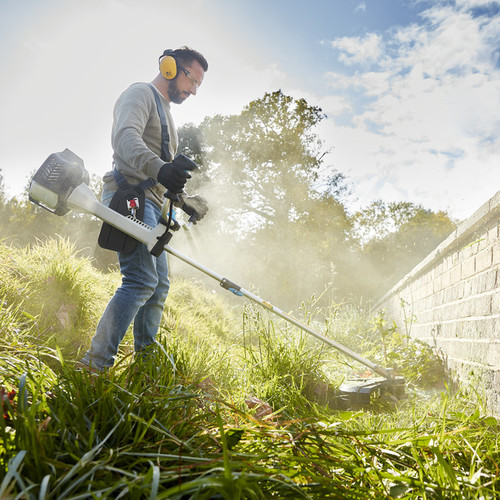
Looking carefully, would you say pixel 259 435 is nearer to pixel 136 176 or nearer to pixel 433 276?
pixel 136 176

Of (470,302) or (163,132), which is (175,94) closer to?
(163,132)

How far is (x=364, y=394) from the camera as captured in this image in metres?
2.38

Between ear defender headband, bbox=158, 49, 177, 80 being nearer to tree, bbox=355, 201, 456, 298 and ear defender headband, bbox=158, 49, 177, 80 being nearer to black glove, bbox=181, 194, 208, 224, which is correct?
black glove, bbox=181, 194, 208, 224

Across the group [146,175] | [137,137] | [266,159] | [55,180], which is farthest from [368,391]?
[266,159]

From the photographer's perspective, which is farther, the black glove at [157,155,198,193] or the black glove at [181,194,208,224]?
the black glove at [181,194,208,224]

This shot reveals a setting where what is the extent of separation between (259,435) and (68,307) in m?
2.49

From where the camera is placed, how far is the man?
1943 mm

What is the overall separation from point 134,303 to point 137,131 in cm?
99

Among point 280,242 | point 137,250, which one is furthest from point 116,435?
point 280,242

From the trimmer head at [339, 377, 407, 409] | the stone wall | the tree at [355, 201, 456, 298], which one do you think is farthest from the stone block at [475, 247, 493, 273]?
the tree at [355, 201, 456, 298]

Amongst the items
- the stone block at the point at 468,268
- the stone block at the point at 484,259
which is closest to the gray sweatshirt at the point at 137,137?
the stone block at the point at 484,259

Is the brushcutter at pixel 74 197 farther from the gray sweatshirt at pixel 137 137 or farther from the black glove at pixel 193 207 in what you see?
the black glove at pixel 193 207

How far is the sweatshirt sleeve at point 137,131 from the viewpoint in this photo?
203 cm

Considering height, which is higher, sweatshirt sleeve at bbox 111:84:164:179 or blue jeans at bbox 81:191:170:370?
sweatshirt sleeve at bbox 111:84:164:179
